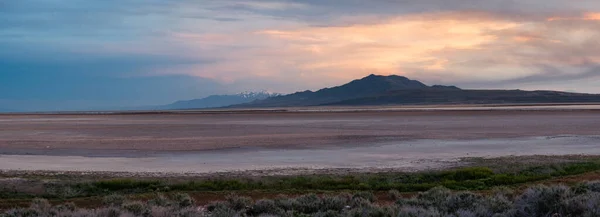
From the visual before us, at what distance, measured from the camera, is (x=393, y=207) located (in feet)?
35.1

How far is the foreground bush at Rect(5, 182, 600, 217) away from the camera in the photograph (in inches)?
371

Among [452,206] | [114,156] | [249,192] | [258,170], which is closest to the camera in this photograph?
[452,206]

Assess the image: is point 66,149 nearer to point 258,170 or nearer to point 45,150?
point 45,150

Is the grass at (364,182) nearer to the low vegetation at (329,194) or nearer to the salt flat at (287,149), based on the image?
the low vegetation at (329,194)

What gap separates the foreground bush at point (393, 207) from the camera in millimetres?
9414

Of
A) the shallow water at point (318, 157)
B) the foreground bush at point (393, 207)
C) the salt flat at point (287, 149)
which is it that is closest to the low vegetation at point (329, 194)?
the foreground bush at point (393, 207)

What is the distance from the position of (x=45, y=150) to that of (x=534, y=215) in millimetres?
28822

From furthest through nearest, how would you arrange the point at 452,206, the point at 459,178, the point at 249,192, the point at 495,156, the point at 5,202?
the point at 495,156
the point at 459,178
the point at 249,192
the point at 5,202
the point at 452,206

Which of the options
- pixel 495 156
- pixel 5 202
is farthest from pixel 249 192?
pixel 495 156

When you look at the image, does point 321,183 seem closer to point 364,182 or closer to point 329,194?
point 364,182

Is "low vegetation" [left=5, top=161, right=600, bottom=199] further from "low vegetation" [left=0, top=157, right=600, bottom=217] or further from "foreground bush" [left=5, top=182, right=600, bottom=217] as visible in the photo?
"foreground bush" [left=5, top=182, right=600, bottom=217]

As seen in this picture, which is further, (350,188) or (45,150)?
(45,150)

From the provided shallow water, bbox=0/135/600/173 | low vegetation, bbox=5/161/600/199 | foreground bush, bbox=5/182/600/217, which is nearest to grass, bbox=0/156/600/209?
low vegetation, bbox=5/161/600/199

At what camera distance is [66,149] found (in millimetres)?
33250
